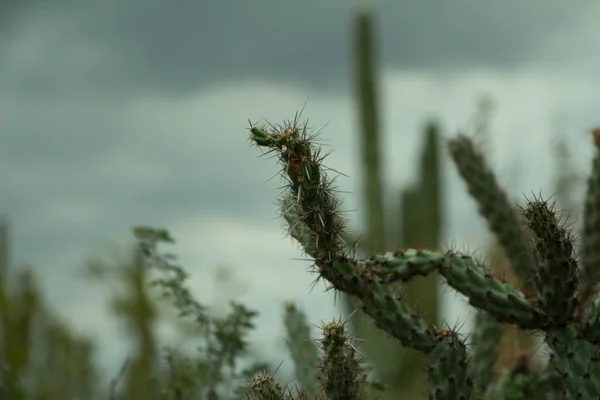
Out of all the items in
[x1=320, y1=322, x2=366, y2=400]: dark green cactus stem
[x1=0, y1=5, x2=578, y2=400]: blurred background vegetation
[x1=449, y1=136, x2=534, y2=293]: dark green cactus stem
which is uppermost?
[x1=0, y1=5, x2=578, y2=400]: blurred background vegetation

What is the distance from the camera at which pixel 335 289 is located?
5.20 meters

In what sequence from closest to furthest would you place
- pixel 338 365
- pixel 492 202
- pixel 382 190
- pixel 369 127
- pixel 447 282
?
pixel 338 365 → pixel 447 282 → pixel 492 202 → pixel 382 190 → pixel 369 127

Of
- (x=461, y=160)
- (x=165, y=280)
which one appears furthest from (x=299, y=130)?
(x=461, y=160)

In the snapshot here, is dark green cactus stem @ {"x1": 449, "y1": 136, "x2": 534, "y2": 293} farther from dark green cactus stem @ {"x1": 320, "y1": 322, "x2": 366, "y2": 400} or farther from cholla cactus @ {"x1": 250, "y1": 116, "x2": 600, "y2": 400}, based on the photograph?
dark green cactus stem @ {"x1": 320, "y1": 322, "x2": 366, "y2": 400}

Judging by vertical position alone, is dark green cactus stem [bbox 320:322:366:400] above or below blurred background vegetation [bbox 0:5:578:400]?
below

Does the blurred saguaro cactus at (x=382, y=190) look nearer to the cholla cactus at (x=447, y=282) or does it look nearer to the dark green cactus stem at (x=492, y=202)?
the dark green cactus stem at (x=492, y=202)

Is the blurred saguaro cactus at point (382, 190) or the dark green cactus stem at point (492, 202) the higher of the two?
the blurred saguaro cactus at point (382, 190)

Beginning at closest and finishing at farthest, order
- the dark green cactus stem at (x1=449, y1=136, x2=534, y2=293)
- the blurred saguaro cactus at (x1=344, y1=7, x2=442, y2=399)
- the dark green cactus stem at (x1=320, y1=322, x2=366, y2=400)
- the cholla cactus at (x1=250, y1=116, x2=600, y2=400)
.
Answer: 1. the dark green cactus stem at (x1=320, y1=322, x2=366, y2=400)
2. the cholla cactus at (x1=250, y1=116, x2=600, y2=400)
3. the dark green cactus stem at (x1=449, y1=136, x2=534, y2=293)
4. the blurred saguaro cactus at (x1=344, y1=7, x2=442, y2=399)

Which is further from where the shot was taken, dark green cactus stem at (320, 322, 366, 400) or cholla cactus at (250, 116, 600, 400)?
cholla cactus at (250, 116, 600, 400)

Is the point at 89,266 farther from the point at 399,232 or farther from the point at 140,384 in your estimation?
the point at 140,384

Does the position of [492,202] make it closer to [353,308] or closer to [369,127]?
[353,308]

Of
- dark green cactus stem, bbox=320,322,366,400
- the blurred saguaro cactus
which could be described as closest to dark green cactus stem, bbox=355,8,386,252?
the blurred saguaro cactus

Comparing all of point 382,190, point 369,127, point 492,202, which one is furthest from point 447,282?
point 369,127

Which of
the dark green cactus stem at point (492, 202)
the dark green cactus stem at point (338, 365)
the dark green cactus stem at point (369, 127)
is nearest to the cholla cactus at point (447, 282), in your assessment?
the dark green cactus stem at point (338, 365)
